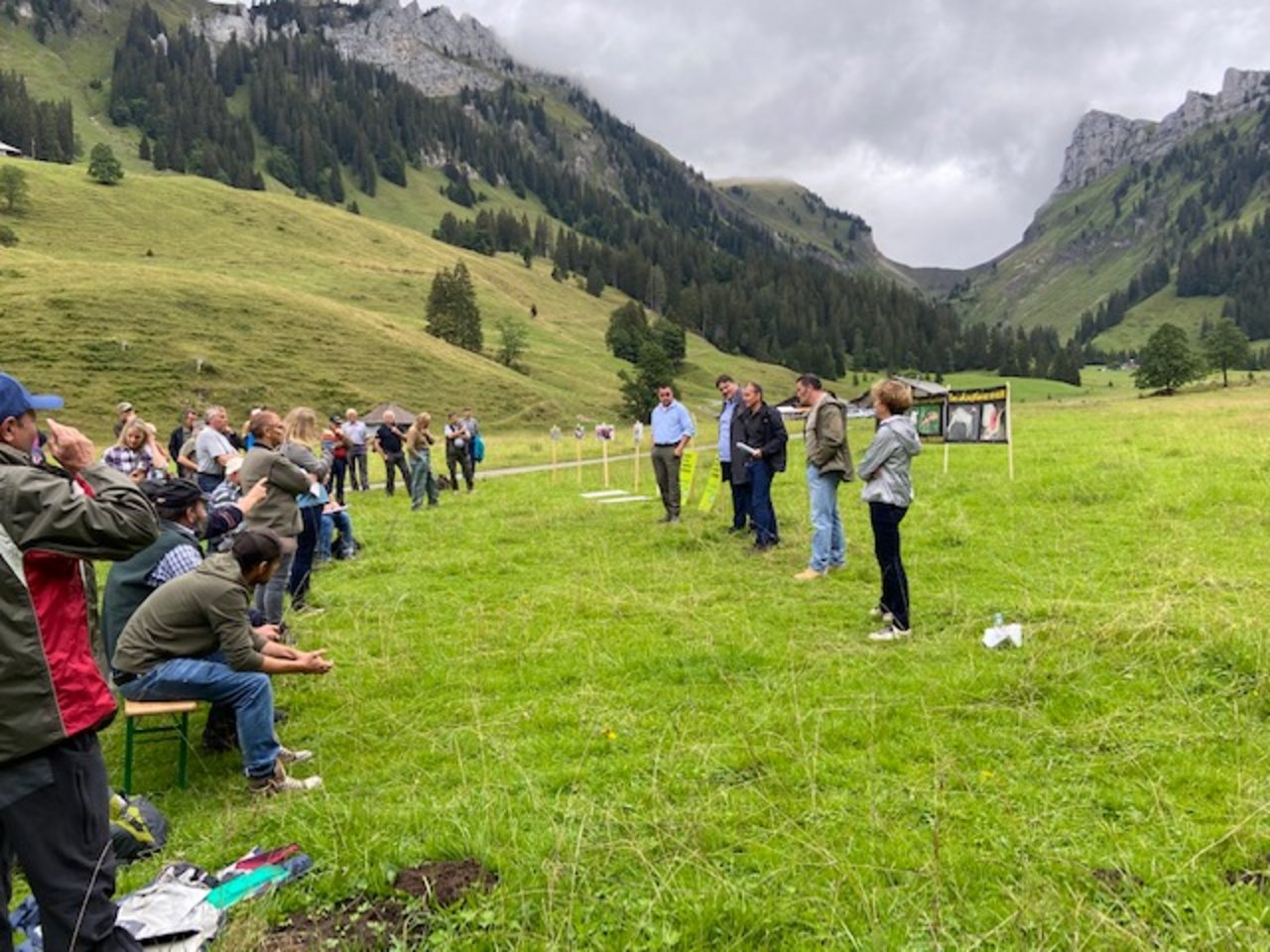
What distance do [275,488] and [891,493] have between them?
21.5ft

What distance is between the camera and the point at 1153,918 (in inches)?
131

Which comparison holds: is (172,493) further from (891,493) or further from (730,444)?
(730,444)

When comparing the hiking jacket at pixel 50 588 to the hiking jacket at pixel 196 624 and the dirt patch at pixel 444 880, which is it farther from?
the hiking jacket at pixel 196 624

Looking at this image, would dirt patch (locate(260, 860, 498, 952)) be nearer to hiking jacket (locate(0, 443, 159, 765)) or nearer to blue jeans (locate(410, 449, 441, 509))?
hiking jacket (locate(0, 443, 159, 765))

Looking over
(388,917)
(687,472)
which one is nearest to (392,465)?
(687,472)

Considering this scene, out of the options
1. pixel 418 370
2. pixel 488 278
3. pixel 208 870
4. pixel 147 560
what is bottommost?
pixel 208 870

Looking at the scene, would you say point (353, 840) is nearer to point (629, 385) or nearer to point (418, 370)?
point (418, 370)

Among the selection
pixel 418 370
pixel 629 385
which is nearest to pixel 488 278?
pixel 629 385

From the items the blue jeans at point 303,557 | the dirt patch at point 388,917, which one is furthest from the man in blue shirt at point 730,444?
the dirt patch at point 388,917

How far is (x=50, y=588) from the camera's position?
306cm

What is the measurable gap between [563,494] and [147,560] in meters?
14.5

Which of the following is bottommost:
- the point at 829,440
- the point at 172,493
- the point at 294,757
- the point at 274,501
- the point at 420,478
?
the point at 294,757

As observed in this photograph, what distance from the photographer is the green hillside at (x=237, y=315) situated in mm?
47469

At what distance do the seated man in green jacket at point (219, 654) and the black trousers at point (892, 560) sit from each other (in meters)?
5.35
